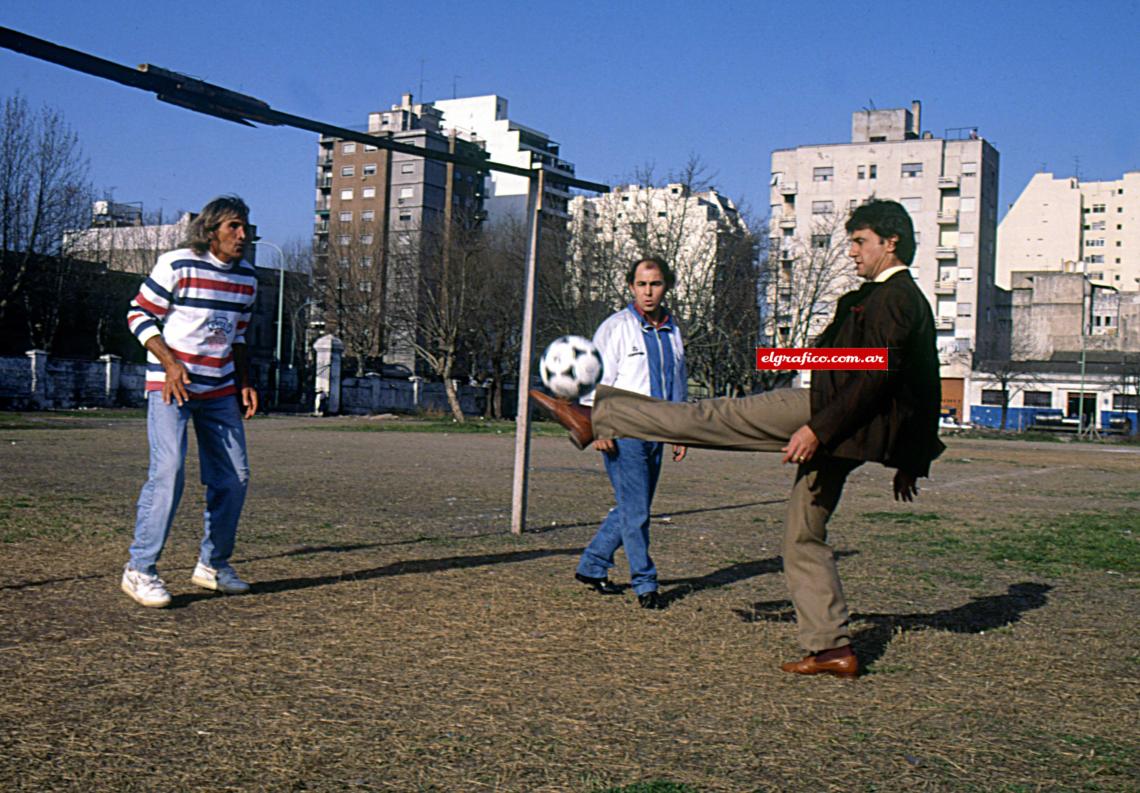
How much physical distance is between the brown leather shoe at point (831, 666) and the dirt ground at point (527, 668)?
0.07 metres

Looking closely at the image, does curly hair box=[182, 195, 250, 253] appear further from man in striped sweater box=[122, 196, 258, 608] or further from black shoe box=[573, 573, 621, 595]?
black shoe box=[573, 573, 621, 595]

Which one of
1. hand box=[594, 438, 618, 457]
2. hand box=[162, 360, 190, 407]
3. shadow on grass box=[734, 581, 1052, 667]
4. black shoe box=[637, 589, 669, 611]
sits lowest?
shadow on grass box=[734, 581, 1052, 667]

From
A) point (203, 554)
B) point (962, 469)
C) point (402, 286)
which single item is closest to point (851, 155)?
point (402, 286)

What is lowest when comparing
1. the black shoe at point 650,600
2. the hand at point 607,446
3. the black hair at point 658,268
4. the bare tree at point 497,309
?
the black shoe at point 650,600

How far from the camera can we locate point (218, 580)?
5.72 meters

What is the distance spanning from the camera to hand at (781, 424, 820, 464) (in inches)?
168

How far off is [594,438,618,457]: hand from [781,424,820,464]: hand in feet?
3.95

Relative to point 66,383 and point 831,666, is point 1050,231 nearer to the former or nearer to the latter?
point 66,383

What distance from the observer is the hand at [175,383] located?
5234mm

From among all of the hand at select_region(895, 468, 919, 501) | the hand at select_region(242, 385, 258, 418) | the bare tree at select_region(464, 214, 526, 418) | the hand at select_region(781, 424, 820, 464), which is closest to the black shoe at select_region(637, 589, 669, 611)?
the hand at select_region(895, 468, 919, 501)

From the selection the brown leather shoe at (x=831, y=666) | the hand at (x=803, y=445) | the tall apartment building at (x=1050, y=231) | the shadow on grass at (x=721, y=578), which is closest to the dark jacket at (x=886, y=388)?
the hand at (x=803, y=445)

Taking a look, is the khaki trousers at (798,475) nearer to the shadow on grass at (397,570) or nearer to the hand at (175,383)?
the hand at (175,383)

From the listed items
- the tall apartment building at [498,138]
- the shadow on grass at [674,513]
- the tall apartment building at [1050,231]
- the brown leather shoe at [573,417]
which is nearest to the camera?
the brown leather shoe at [573,417]

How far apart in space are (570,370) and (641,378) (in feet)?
1.30
